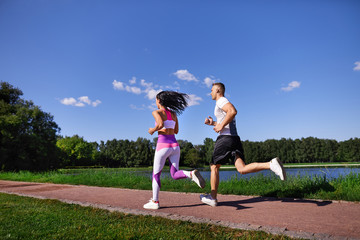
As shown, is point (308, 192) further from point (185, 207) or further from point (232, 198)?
point (185, 207)

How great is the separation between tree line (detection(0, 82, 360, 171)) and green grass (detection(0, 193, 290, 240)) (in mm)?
29169

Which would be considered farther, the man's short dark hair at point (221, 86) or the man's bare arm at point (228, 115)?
the man's short dark hair at point (221, 86)

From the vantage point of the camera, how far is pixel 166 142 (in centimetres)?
486

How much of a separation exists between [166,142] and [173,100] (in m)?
0.89

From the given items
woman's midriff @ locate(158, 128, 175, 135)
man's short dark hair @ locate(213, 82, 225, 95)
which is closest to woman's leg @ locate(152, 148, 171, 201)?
woman's midriff @ locate(158, 128, 175, 135)

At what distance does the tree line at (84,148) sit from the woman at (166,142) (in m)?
29.5

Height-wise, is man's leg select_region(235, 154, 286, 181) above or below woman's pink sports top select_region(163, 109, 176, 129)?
below

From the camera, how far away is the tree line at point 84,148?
3020 centimetres

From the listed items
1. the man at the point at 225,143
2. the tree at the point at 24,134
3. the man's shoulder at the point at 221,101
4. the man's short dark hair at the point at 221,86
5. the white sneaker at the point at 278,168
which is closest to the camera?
the white sneaker at the point at 278,168

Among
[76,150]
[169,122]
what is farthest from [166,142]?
[76,150]

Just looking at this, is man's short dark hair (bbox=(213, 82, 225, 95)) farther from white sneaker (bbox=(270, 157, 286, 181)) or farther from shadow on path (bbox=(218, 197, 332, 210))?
shadow on path (bbox=(218, 197, 332, 210))

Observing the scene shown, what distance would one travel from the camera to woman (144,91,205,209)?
4789 mm

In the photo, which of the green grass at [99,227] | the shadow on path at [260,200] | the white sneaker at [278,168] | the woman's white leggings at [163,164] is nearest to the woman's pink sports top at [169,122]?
the woman's white leggings at [163,164]

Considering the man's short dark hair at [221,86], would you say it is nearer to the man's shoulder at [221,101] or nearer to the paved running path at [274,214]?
the man's shoulder at [221,101]
